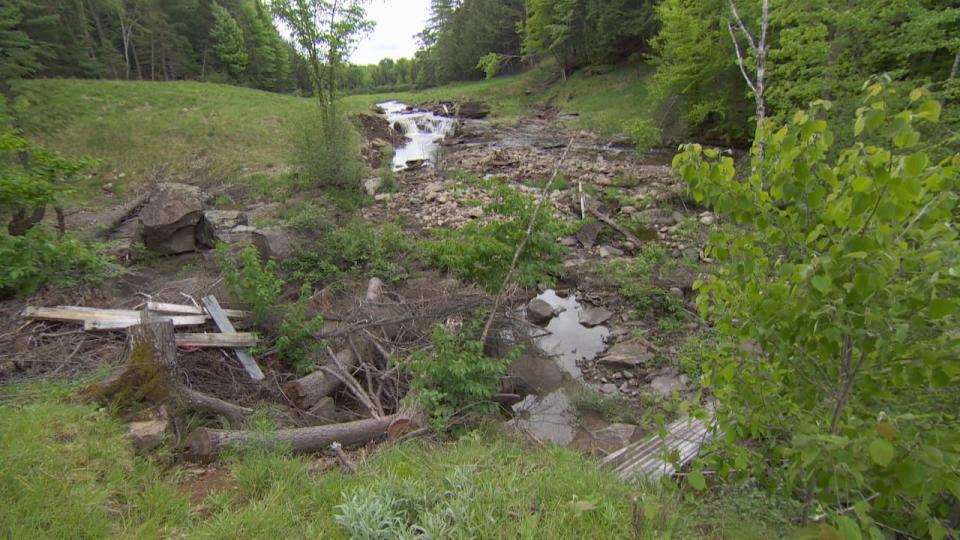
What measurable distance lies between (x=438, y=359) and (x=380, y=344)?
4.62 feet

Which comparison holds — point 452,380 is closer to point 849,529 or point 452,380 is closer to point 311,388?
point 311,388

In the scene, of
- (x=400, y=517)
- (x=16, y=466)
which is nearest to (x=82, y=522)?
(x=16, y=466)

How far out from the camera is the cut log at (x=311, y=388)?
4.93m

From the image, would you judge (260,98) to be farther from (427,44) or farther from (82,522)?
(427,44)

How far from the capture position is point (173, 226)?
8344 mm

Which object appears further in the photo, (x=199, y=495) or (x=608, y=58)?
(x=608, y=58)

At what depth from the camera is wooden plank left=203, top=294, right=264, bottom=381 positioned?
16.9 feet

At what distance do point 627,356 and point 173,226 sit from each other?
27.9 feet

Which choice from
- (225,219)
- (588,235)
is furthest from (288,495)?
(225,219)

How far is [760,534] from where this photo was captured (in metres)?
2.65

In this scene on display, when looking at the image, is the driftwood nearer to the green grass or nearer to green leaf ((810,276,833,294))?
green leaf ((810,276,833,294))

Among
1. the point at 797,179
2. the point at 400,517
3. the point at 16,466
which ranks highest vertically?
the point at 797,179

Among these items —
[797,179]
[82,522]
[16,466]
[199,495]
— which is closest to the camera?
[797,179]

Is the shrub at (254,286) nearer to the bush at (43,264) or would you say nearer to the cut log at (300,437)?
the bush at (43,264)
